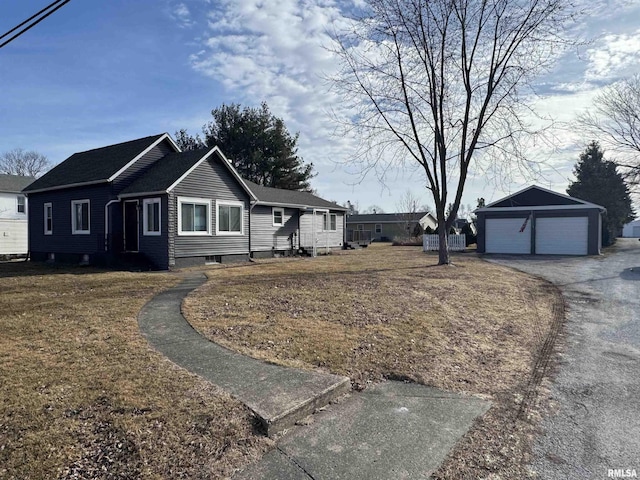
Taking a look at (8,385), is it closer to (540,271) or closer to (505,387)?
(505,387)

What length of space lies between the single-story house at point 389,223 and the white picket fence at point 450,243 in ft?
52.5

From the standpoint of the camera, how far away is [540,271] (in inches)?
663

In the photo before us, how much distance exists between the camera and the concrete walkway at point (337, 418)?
3.19 metres

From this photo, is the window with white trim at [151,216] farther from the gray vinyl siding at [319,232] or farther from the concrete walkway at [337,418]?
the concrete walkway at [337,418]

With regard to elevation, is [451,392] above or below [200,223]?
below

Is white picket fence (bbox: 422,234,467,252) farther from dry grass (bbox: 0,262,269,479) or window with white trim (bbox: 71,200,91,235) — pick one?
dry grass (bbox: 0,262,269,479)

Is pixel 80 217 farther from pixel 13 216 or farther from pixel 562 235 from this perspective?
pixel 562 235

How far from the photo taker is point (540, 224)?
26.2m

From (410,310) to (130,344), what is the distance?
527cm

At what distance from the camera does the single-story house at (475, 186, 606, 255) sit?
2506 centimetres

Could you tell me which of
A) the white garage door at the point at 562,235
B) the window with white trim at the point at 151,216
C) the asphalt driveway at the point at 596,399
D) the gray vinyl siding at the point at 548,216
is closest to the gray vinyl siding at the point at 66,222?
the window with white trim at the point at 151,216

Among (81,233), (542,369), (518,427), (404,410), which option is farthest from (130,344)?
(81,233)

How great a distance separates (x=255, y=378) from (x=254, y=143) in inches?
1357

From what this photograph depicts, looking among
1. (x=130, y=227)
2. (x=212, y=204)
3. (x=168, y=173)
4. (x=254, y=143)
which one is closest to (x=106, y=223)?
(x=130, y=227)
